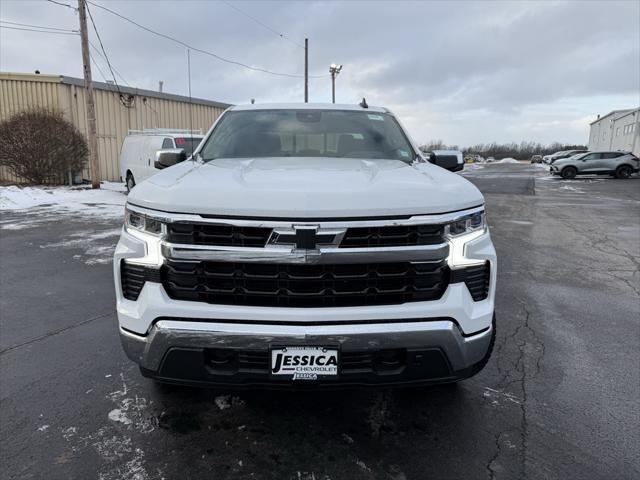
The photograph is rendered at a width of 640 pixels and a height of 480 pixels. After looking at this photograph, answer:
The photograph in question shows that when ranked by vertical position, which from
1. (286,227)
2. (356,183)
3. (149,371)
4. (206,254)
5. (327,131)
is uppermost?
(327,131)

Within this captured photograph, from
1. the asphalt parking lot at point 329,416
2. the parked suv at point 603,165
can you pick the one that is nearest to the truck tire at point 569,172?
the parked suv at point 603,165

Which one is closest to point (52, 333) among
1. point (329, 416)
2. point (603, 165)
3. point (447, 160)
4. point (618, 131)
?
point (329, 416)

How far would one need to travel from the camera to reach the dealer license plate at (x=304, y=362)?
7.29ft

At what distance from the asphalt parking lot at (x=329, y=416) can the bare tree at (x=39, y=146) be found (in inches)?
608

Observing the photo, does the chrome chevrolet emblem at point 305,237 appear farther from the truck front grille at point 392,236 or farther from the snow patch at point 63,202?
the snow patch at point 63,202

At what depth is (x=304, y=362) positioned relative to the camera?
2.24 metres

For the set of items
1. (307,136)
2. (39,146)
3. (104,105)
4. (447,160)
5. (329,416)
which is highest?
(104,105)

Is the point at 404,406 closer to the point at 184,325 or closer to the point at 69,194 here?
the point at 184,325

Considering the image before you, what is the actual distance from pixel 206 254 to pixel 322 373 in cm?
79

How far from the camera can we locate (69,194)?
16.0 metres

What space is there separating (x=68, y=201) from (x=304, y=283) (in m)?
14.9

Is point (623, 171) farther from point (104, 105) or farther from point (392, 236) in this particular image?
point (392, 236)

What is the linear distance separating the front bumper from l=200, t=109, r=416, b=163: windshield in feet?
5.65

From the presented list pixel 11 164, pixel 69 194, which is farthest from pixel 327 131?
pixel 11 164
